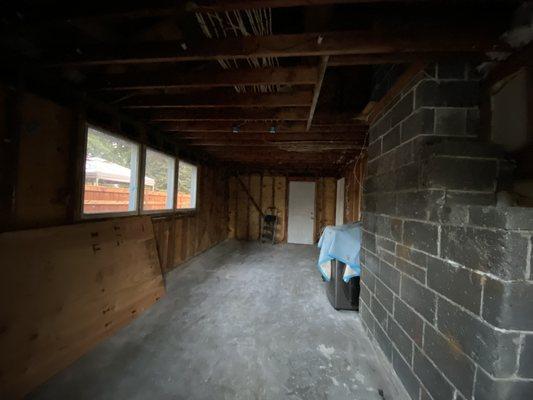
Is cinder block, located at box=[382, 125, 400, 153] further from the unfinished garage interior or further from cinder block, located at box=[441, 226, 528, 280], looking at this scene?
cinder block, located at box=[441, 226, 528, 280]

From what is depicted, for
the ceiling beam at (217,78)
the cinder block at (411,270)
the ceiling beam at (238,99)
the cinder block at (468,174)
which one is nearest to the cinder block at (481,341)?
the cinder block at (411,270)

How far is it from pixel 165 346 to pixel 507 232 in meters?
2.26

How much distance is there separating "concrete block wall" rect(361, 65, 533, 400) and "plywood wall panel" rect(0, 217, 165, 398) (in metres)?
2.31

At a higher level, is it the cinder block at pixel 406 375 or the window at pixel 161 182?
the window at pixel 161 182

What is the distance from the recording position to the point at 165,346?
1900 mm

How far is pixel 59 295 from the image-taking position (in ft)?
5.66

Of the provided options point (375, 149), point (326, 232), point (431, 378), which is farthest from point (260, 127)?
point (431, 378)

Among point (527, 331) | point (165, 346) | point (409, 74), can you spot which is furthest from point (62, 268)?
point (409, 74)

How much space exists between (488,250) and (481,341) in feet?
1.18

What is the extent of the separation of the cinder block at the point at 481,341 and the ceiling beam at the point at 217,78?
63.4 inches

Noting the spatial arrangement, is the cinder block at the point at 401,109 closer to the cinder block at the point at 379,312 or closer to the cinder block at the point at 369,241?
the cinder block at the point at 369,241

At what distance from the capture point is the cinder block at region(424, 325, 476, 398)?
3.17ft

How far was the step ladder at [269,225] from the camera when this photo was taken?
21.4ft

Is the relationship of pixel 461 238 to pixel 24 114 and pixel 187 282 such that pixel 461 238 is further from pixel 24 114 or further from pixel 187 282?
pixel 187 282
